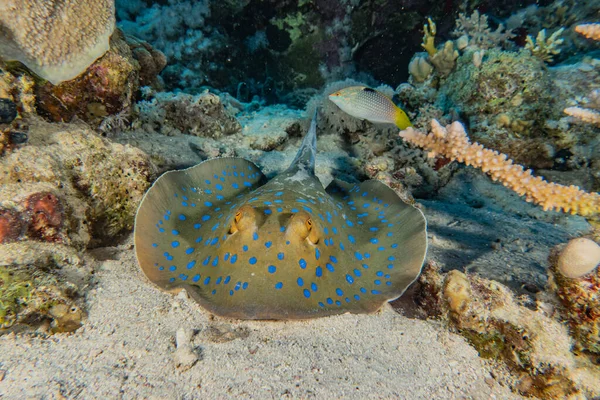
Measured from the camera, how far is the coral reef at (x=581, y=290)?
7.94 feet

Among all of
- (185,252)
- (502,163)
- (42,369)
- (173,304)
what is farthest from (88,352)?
(502,163)

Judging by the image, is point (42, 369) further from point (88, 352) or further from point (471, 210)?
point (471, 210)

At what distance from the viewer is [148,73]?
623 cm

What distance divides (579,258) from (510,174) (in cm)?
119

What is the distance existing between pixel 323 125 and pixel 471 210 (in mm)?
3748

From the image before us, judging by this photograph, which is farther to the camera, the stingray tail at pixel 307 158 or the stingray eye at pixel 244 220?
the stingray tail at pixel 307 158

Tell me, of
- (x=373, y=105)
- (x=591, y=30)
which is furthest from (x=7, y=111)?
(x=591, y=30)

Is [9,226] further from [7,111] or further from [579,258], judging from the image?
[579,258]

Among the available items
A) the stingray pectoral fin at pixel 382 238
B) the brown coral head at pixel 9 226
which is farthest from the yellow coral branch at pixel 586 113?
the brown coral head at pixel 9 226

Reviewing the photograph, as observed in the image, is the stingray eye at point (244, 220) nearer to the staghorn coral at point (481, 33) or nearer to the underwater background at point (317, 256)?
the underwater background at point (317, 256)

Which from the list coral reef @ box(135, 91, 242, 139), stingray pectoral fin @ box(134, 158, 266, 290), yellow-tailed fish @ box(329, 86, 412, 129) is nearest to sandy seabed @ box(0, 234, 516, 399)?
stingray pectoral fin @ box(134, 158, 266, 290)

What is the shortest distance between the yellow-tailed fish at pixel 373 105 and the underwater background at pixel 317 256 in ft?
0.18

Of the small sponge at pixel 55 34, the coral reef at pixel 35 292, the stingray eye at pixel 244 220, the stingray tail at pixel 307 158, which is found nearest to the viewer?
the coral reef at pixel 35 292

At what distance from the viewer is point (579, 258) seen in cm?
245
